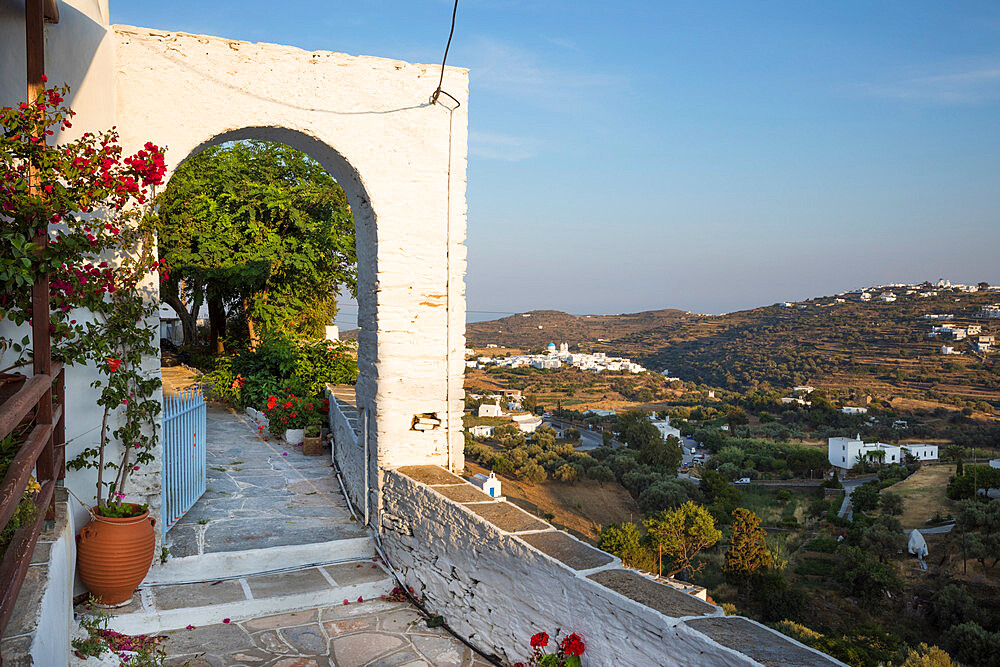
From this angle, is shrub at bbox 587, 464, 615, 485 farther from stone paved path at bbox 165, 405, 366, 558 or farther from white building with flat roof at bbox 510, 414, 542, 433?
stone paved path at bbox 165, 405, 366, 558

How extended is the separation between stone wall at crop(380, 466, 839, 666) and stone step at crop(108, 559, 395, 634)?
0.34 meters

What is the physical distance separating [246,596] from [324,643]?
79 cm

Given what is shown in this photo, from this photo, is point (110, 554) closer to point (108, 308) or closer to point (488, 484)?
point (108, 308)

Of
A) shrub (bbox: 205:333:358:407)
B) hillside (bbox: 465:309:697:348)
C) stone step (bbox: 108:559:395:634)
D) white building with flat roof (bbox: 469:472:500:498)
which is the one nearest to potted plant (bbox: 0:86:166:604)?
stone step (bbox: 108:559:395:634)

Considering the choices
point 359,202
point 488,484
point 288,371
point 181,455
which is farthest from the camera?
point 288,371

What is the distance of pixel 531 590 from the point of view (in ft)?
10.8

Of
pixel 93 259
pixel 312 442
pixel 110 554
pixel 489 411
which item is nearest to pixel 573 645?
pixel 110 554

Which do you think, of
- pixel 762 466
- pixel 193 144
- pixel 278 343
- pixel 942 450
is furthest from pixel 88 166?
pixel 942 450

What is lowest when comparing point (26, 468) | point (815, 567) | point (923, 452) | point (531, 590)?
point (815, 567)

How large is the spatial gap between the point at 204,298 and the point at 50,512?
1205 cm

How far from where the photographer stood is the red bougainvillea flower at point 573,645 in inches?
114

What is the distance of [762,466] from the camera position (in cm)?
3055

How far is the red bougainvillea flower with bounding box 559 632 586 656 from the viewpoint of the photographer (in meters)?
2.91

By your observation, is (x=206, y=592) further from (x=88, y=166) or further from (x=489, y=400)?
(x=489, y=400)
